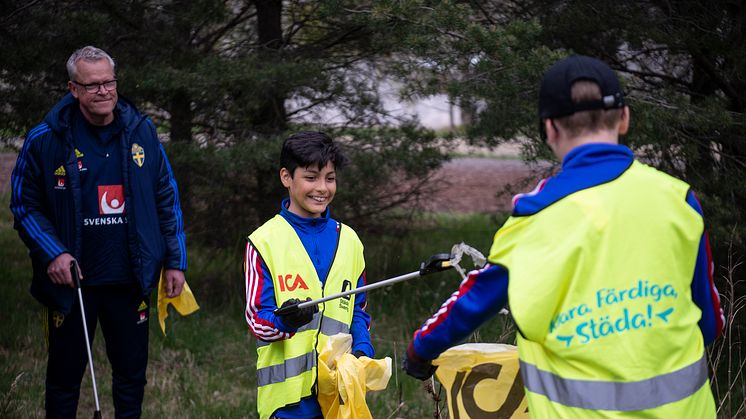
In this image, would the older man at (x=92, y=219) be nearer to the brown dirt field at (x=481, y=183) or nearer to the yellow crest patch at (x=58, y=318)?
the yellow crest patch at (x=58, y=318)

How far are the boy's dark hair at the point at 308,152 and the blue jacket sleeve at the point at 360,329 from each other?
0.52 metres

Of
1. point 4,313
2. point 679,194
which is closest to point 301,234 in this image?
point 679,194

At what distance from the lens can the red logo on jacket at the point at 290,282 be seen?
359 centimetres

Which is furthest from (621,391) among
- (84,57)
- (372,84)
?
(372,84)

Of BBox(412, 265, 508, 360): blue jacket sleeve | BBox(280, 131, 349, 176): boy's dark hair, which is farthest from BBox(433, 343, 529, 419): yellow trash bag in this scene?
BBox(280, 131, 349, 176): boy's dark hair

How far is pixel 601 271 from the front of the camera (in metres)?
2.29

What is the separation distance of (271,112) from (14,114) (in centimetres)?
207

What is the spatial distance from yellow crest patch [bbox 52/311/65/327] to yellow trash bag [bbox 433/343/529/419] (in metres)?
2.27

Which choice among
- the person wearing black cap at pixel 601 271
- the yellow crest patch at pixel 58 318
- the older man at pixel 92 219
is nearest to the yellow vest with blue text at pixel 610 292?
the person wearing black cap at pixel 601 271

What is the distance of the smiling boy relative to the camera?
3.60 m

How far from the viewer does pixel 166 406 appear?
233 inches

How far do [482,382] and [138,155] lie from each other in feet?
7.59

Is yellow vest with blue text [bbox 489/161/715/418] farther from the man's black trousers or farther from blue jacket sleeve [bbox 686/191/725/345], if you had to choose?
the man's black trousers

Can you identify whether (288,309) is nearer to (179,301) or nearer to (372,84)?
(179,301)
